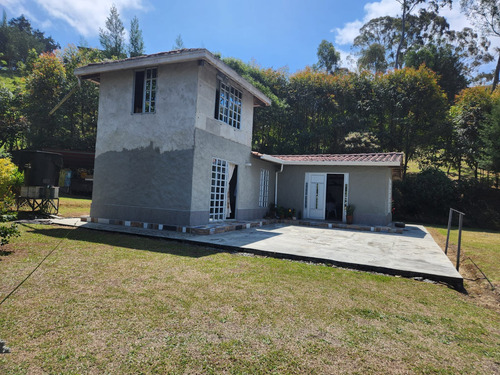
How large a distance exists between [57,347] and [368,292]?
3.63 metres

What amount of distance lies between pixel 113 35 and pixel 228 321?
1419 inches

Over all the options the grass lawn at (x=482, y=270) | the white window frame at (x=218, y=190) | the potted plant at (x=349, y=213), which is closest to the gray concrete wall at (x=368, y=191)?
the potted plant at (x=349, y=213)

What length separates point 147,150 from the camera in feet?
29.8

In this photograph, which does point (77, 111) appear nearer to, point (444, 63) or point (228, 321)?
point (228, 321)

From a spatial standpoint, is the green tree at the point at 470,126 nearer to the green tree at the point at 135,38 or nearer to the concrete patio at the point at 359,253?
the concrete patio at the point at 359,253

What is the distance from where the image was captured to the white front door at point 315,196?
13602 millimetres

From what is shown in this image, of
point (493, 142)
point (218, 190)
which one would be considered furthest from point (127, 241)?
point (493, 142)

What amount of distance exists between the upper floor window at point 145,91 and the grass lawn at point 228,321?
222 inches

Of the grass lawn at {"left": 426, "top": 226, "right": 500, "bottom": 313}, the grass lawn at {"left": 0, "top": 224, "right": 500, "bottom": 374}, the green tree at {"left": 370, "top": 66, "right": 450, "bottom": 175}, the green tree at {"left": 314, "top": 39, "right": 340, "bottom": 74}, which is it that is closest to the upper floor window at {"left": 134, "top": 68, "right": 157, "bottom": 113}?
the grass lawn at {"left": 0, "top": 224, "right": 500, "bottom": 374}

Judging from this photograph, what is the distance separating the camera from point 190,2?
10.5 m

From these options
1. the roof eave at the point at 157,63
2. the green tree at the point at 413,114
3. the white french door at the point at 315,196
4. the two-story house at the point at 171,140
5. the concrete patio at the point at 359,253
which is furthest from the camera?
the green tree at the point at 413,114

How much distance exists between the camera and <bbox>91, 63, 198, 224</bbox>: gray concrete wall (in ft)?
28.0

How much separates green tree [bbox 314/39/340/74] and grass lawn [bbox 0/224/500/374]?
33.8 meters

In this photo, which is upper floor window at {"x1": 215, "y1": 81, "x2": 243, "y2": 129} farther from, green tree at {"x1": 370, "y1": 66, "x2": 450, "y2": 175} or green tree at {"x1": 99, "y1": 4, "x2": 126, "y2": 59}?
green tree at {"x1": 99, "y1": 4, "x2": 126, "y2": 59}
